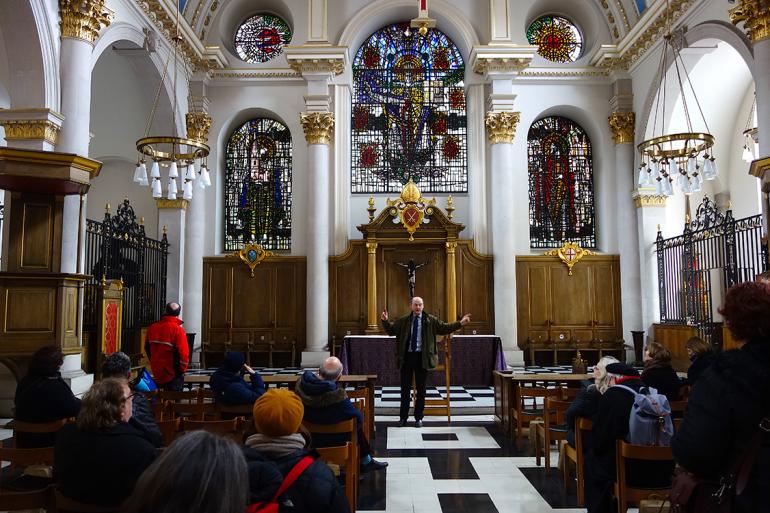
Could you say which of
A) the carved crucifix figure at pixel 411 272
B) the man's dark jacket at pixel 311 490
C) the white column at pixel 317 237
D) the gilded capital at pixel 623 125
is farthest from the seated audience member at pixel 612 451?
the gilded capital at pixel 623 125

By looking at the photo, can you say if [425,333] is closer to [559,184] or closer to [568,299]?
[568,299]

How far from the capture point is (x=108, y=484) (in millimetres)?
2855

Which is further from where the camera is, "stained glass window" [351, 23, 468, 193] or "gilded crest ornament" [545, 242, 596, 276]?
"stained glass window" [351, 23, 468, 193]

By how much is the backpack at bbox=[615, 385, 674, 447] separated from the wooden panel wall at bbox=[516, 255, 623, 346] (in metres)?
11.9

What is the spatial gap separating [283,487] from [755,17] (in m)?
10.5

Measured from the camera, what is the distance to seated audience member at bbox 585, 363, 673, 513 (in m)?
4.02

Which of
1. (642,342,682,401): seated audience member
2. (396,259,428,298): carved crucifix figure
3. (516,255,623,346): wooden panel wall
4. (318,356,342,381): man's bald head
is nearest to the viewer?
(318,356,342,381): man's bald head

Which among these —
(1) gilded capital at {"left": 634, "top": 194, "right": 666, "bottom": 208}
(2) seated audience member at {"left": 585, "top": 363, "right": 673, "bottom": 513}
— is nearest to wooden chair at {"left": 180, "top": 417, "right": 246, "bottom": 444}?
(2) seated audience member at {"left": 585, "top": 363, "right": 673, "bottom": 513}

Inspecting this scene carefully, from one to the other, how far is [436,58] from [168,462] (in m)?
16.9

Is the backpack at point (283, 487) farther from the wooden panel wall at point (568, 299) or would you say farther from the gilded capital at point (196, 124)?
the gilded capital at point (196, 124)

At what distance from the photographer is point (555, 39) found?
17.0 metres

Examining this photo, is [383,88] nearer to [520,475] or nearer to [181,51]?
[181,51]

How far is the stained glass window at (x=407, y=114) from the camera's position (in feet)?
54.9

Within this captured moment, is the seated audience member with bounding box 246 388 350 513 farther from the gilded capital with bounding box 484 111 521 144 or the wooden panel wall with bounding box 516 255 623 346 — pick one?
the wooden panel wall with bounding box 516 255 623 346
